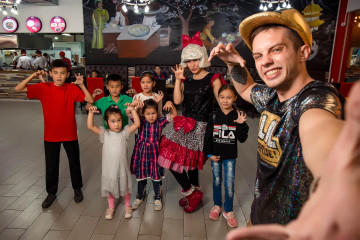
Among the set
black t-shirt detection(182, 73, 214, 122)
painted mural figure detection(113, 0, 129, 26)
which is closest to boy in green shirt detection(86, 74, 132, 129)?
black t-shirt detection(182, 73, 214, 122)

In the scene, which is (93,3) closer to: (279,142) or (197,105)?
(197,105)

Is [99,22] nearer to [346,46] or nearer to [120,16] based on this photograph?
[120,16]

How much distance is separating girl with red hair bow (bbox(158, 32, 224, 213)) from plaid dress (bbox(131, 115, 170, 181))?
13 centimetres

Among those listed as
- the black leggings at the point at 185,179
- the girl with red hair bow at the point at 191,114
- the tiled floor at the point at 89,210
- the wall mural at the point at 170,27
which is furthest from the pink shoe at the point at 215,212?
the wall mural at the point at 170,27

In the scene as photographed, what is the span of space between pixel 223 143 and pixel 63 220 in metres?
1.68

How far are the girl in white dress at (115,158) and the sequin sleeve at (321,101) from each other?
5.80 feet

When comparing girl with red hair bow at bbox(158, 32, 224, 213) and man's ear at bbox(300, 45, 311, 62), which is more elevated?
man's ear at bbox(300, 45, 311, 62)

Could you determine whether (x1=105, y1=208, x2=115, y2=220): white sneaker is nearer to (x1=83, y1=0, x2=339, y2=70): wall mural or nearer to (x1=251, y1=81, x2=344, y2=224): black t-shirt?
(x1=251, y1=81, x2=344, y2=224): black t-shirt

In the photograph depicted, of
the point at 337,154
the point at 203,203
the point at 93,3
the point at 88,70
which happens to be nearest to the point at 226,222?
the point at 203,203

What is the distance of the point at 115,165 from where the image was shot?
91.7 inches

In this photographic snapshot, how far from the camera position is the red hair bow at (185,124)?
7.59ft

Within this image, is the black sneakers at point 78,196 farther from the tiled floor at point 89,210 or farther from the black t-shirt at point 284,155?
the black t-shirt at point 284,155

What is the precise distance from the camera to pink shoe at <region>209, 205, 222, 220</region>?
2.45 meters

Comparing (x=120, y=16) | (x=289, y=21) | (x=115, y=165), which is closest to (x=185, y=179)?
(x=115, y=165)
